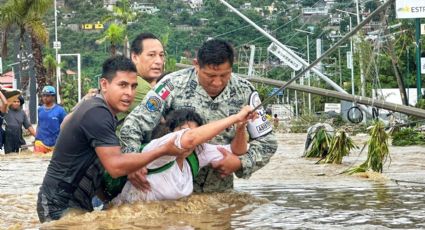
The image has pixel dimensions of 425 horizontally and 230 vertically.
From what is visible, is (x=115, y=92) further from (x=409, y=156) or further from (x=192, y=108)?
(x=409, y=156)

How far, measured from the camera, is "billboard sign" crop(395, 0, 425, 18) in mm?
47406

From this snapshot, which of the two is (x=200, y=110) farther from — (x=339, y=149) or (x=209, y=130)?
(x=339, y=149)

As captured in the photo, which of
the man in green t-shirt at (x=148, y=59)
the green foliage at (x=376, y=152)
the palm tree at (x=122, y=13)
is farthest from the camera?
the palm tree at (x=122, y=13)

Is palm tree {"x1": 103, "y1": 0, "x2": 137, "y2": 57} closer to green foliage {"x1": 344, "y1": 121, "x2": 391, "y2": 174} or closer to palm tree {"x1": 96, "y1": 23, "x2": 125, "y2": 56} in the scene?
palm tree {"x1": 96, "y1": 23, "x2": 125, "y2": 56}

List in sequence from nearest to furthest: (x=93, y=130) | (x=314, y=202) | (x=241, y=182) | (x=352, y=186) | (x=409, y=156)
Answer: (x=93, y=130) → (x=314, y=202) → (x=352, y=186) → (x=241, y=182) → (x=409, y=156)

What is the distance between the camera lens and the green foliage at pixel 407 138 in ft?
78.0

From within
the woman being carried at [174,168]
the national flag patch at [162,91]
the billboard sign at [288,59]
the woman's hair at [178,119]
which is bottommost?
the woman being carried at [174,168]

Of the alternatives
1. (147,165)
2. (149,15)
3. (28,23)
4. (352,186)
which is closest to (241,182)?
(352,186)

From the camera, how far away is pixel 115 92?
702cm

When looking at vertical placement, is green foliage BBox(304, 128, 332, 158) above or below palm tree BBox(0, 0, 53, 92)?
below

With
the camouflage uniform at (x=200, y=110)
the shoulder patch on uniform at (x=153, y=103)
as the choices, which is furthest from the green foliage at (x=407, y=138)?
the shoulder patch on uniform at (x=153, y=103)

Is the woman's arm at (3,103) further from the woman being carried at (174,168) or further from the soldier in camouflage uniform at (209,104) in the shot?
the woman being carried at (174,168)

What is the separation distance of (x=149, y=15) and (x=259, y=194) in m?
121

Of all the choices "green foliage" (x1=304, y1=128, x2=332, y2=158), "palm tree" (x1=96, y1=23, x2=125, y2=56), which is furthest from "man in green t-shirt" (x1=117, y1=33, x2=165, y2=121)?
"palm tree" (x1=96, y1=23, x2=125, y2=56)
